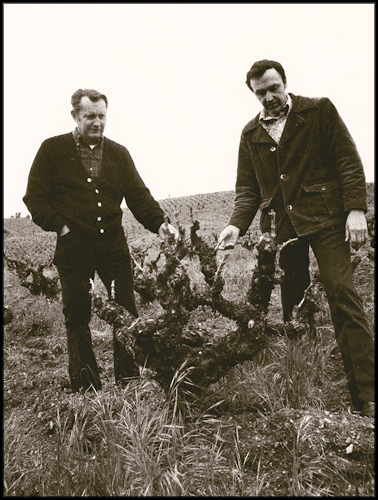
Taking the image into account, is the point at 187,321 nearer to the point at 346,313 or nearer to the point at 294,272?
the point at 346,313

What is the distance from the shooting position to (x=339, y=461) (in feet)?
8.04

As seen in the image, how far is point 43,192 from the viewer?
11.6 feet

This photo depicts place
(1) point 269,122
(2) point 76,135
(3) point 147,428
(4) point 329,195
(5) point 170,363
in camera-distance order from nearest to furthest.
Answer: (3) point 147,428, (5) point 170,363, (4) point 329,195, (1) point 269,122, (2) point 76,135

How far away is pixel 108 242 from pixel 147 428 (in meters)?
1.61

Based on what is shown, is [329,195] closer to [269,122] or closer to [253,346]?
[269,122]

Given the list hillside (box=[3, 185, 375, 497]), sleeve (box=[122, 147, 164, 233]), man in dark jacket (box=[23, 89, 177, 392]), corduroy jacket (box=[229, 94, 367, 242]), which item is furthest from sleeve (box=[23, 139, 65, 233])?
corduroy jacket (box=[229, 94, 367, 242])

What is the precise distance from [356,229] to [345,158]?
20.8 inches

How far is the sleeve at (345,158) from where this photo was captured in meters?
3.01

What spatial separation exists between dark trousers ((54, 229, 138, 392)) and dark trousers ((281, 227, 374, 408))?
1.65 m

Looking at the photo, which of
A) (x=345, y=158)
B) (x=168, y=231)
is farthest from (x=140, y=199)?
(x=345, y=158)

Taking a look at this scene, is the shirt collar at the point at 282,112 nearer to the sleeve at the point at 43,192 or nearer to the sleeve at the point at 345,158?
the sleeve at the point at 345,158

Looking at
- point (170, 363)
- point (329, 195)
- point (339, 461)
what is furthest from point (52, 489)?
point (329, 195)

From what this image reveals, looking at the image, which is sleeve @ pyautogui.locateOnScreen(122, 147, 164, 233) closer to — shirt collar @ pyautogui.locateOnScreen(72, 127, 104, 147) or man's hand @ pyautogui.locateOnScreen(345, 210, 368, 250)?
shirt collar @ pyautogui.locateOnScreen(72, 127, 104, 147)

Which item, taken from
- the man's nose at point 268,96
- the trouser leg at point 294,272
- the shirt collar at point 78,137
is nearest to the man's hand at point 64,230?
the shirt collar at point 78,137
